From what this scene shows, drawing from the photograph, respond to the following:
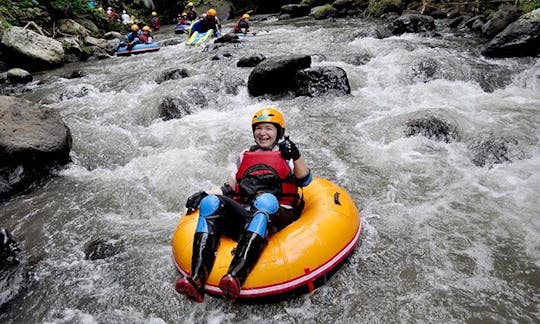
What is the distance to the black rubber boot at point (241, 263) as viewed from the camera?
280cm

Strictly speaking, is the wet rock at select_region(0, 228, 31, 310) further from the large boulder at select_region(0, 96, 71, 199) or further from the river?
the large boulder at select_region(0, 96, 71, 199)

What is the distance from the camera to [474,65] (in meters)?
9.12

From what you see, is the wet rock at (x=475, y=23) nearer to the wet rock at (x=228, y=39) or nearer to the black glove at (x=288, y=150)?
the wet rock at (x=228, y=39)

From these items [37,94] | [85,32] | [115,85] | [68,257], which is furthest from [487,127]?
[85,32]

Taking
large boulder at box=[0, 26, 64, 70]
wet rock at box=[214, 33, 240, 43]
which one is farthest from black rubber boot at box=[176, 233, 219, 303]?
large boulder at box=[0, 26, 64, 70]

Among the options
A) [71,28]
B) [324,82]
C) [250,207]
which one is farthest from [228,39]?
[250,207]

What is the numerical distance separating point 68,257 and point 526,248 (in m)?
4.45

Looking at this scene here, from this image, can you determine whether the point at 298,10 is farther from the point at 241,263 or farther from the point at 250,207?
the point at 241,263

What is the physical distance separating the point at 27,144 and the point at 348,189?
4.43 m

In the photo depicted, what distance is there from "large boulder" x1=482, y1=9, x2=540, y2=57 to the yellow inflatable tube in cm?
824

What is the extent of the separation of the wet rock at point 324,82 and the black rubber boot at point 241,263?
5.67 meters

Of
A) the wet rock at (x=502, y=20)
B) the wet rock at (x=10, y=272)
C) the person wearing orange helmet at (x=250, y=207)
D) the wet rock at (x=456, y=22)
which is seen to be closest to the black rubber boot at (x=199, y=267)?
the person wearing orange helmet at (x=250, y=207)

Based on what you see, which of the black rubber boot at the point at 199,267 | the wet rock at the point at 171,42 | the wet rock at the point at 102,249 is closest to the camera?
the black rubber boot at the point at 199,267

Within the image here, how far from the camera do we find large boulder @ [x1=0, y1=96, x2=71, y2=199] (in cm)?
529
